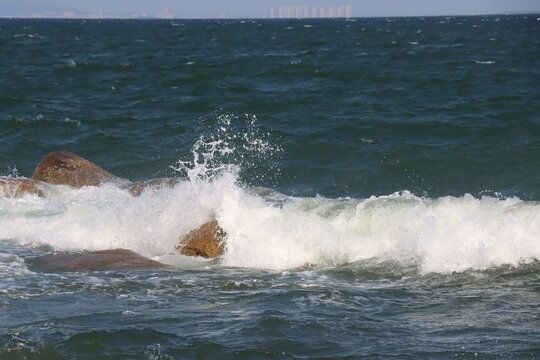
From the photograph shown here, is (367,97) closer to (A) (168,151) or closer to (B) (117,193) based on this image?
(A) (168,151)

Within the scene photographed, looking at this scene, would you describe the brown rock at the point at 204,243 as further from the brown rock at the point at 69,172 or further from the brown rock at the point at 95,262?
the brown rock at the point at 69,172

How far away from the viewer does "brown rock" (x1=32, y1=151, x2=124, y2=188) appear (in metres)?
12.0

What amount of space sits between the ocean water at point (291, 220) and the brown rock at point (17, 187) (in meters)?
0.28

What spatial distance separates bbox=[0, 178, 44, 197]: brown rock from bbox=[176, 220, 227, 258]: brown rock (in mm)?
3929

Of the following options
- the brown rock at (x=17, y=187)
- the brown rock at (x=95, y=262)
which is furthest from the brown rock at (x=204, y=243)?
the brown rock at (x=17, y=187)

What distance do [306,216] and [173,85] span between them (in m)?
15.3

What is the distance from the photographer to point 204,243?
8586 millimetres

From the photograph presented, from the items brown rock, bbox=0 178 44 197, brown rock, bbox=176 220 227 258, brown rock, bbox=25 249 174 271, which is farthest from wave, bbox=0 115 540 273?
brown rock, bbox=25 249 174 271

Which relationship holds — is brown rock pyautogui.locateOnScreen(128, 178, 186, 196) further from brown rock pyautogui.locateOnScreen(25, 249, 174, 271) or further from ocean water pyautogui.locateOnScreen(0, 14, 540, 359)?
brown rock pyautogui.locateOnScreen(25, 249, 174, 271)

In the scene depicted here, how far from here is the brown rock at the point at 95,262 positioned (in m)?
7.56

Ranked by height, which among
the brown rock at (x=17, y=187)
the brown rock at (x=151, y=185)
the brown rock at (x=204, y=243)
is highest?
the brown rock at (x=151, y=185)

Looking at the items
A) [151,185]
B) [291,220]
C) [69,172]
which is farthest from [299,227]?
[69,172]

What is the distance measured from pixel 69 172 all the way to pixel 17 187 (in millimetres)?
924

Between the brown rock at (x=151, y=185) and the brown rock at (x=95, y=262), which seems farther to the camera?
the brown rock at (x=151, y=185)
